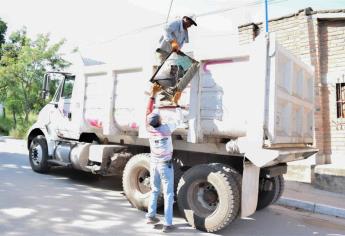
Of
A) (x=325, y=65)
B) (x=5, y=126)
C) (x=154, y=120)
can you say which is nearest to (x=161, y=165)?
(x=154, y=120)

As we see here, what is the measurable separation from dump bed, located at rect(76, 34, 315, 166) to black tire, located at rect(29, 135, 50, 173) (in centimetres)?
231

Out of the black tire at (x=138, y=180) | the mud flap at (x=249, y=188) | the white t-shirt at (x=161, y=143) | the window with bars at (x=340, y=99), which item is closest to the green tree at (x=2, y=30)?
the window with bars at (x=340, y=99)

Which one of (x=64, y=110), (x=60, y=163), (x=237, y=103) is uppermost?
(x=64, y=110)

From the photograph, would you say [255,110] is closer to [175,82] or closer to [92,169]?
[175,82]

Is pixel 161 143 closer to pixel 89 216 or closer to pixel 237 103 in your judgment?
pixel 237 103

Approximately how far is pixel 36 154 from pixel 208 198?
4.87 meters

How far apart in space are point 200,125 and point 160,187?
101cm

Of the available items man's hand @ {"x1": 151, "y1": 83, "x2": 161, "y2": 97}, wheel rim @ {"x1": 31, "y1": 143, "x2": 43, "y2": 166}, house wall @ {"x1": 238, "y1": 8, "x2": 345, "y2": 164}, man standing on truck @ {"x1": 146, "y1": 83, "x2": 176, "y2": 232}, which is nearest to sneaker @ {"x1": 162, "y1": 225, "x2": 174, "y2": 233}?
man standing on truck @ {"x1": 146, "y1": 83, "x2": 176, "y2": 232}

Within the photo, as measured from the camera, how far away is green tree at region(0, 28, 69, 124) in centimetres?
1856

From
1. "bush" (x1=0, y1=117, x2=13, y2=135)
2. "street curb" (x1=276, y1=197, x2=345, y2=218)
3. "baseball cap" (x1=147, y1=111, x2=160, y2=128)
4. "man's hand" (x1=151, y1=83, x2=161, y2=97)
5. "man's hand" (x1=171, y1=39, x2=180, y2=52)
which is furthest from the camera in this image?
"bush" (x1=0, y1=117, x2=13, y2=135)

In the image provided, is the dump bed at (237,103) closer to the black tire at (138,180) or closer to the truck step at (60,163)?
the black tire at (138,180)

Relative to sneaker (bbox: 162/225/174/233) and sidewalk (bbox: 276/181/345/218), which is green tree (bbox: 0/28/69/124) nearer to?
sidewalk (bbox: 276/181/345/218)

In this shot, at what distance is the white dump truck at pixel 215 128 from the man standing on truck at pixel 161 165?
1.11 feet

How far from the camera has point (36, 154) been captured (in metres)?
8.30
